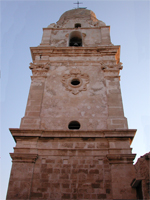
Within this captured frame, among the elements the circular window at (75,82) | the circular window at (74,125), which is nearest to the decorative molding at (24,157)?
the circular window at (74,125)

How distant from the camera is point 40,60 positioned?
15.4 metres

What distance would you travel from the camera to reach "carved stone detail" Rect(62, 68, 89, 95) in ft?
44.7

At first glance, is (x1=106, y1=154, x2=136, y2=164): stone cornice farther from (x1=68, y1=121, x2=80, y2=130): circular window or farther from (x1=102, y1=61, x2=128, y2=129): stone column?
(x1=68, y1=121, x2=80, y2=130): circular window

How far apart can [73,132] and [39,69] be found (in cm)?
517

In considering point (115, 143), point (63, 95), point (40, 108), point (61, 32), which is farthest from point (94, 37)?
point (115, 143)

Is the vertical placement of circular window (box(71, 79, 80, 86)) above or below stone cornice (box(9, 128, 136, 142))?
above

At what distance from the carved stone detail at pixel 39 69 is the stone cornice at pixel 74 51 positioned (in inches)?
49.8

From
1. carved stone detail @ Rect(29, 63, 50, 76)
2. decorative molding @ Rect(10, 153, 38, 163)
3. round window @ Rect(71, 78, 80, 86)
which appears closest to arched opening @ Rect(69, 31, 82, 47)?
carved stone detail @ Rect(29, 63, 50, 76)

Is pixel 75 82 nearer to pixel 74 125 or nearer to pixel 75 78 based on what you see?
pixel 75 78

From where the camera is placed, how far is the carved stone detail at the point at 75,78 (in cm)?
1361

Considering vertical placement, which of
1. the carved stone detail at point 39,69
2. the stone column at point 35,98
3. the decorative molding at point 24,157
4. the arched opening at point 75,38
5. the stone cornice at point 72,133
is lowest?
the decorative molding at point 24,157

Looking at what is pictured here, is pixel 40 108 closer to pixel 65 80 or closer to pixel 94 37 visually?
pixel 65 80

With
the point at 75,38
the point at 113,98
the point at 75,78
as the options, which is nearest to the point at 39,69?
the point at 75,78

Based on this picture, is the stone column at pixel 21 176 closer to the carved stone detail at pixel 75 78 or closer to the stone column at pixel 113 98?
the stone column at pixel 113 98
